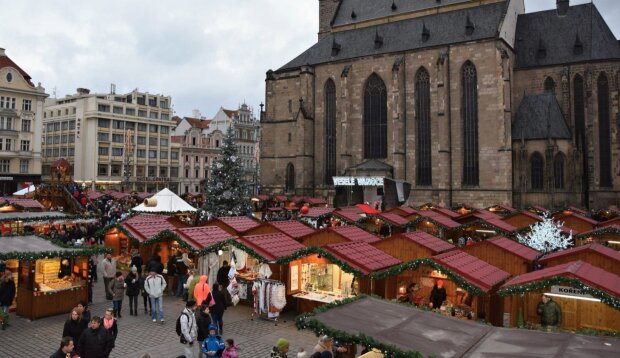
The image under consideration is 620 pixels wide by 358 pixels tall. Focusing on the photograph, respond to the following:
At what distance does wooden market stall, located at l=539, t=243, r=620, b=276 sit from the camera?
14188 millimetres

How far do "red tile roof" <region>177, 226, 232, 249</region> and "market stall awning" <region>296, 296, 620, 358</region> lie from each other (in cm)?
956

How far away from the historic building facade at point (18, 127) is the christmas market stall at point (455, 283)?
52726mm

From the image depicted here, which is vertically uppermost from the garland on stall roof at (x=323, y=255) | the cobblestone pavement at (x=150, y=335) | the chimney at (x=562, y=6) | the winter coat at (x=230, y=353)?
the chimney at (x=562, y=6)

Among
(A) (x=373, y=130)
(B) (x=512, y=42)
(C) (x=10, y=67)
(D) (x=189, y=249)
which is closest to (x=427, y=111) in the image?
(A) (x=373, y=130)

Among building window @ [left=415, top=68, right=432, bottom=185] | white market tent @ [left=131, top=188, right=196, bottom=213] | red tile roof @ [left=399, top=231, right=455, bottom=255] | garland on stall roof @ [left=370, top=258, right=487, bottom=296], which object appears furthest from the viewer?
building window @ [left=415, top=68, right=432, bottom=185]

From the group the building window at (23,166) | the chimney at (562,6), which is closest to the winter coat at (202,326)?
the chimney at (562,6)

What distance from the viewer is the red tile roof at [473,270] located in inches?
484

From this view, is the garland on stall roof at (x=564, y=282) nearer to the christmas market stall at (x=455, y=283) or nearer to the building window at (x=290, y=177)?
the christmas market stall at (x=455, y=283)

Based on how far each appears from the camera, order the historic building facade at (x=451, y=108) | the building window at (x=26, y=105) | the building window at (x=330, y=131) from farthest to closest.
A: the building window at (x=26, y=105) → the building window at (x=330, y=131) → the historic building facade at (x=451, y=108)

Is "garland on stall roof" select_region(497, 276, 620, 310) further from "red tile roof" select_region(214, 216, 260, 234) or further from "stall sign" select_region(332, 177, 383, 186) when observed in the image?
"stall sign" select_region(332, 177, 383, 186)

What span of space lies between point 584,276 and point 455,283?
303cm

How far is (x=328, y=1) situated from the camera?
205 feet

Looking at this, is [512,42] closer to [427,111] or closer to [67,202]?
[427,111]

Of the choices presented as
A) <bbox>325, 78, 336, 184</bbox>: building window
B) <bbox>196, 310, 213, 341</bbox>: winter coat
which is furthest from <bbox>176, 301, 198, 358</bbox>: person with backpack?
<bbox>325, 78, 336, 184</bbox>: building window
